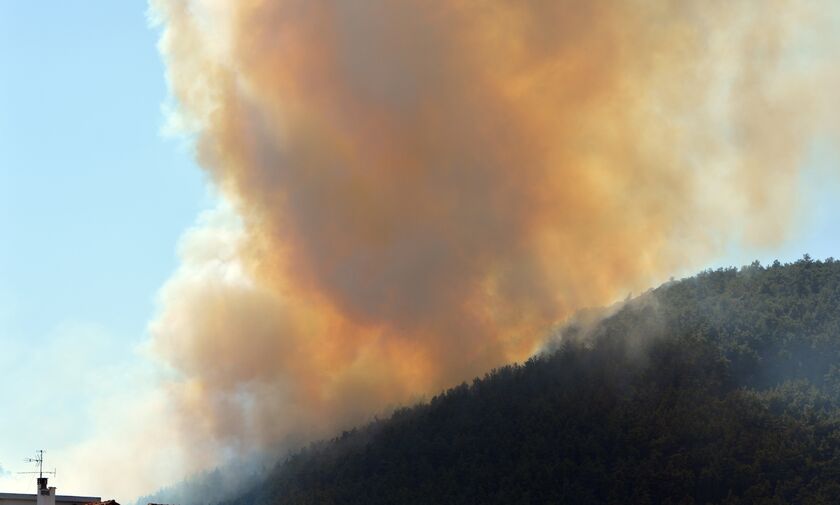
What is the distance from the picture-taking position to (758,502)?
19938 centimetres

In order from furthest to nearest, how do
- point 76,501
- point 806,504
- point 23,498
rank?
point 806,504 < point 76,501 < point 23,498

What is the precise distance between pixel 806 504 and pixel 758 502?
21.3 feet

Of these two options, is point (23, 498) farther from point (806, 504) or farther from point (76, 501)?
point (806, 504)

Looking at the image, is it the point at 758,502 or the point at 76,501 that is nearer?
the point at 76,501

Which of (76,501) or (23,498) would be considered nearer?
(23,498)

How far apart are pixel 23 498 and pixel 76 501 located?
362 inches

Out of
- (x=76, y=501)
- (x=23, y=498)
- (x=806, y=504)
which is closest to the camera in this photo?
(x=23, y=498)

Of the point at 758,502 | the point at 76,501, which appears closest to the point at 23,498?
the point at 76,501

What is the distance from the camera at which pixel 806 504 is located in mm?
196125

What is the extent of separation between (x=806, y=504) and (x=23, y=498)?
12683 centimetres

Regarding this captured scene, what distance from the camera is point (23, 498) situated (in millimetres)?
96812

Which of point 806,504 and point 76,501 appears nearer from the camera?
point 76,501

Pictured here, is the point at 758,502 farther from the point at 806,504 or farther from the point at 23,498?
the point at 23,498

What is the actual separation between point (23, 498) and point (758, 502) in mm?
126178
